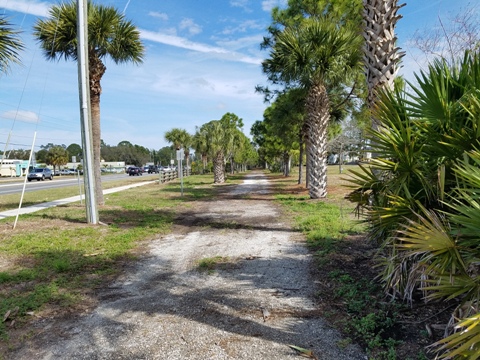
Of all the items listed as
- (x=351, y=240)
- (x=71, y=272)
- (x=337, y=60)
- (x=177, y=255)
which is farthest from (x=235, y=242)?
(x=337, y=60)

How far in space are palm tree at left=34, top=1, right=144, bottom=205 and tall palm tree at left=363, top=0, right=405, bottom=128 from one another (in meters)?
8.44

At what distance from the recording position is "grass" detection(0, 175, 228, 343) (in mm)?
4500

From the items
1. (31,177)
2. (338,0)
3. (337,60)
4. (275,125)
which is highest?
(338,0)

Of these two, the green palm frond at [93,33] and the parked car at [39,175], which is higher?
the green palm frond at [93,33]

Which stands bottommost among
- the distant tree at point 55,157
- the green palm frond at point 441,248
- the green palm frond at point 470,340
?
the green palm frond at point 470,340

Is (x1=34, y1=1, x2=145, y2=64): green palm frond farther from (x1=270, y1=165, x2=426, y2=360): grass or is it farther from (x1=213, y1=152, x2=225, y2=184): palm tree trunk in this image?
(x1=213, y1=152, x2=225, y2=184): palm tree trunk

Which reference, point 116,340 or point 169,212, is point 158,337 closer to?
point 116,340

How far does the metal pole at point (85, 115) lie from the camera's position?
9.05 metres

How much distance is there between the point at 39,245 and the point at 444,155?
7.29m

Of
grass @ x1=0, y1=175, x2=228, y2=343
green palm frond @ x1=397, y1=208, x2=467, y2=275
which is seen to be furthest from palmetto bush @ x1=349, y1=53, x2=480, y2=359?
grass @ x1=0, y1=175, x2=228, y2=343

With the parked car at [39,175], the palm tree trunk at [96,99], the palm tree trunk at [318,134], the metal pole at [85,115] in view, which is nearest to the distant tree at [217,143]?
the palm tree trunk at [318,134]

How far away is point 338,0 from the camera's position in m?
14.7

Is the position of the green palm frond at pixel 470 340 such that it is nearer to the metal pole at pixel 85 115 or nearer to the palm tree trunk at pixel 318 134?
the metal pole at pixel 85 115

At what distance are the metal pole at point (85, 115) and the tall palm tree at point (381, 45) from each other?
702 cm
